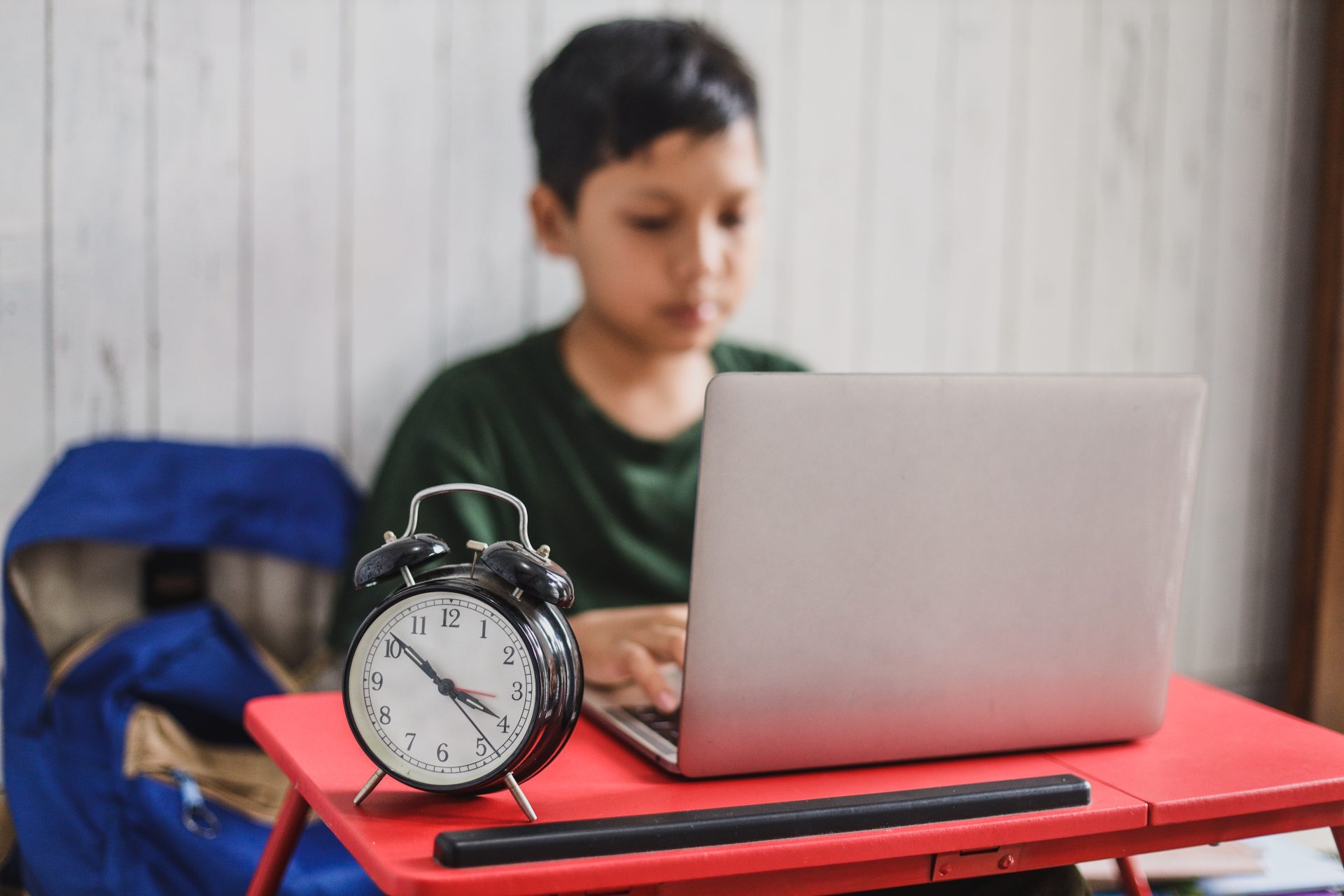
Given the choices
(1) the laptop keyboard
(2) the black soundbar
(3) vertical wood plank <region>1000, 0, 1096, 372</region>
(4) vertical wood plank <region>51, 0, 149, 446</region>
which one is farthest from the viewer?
(3) vertical wood plank <region>1000, 0, 1096, 372</region>

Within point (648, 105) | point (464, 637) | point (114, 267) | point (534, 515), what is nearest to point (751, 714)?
point (464, 637)

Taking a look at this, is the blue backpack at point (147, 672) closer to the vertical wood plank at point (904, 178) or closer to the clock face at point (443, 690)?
the clock face at point (443, 690)

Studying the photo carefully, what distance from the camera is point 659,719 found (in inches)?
37.7

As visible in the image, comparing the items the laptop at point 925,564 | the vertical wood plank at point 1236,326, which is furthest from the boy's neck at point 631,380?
the vertical wood plank at point 1236,326

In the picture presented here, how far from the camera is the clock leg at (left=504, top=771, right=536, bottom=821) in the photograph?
72 cm

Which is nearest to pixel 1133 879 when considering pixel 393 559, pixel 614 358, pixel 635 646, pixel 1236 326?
pixel 635 646

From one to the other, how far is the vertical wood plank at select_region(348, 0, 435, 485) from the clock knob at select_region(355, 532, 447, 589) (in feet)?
3.31

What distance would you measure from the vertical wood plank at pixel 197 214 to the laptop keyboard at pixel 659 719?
920 mm

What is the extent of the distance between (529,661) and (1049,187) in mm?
1726

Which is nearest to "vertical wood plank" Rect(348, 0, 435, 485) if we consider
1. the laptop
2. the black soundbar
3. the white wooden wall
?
the white wooden wall

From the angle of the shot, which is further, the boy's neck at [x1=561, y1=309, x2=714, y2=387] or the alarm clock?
the boy's neck at [x1=561, y1=309, x2=714, y2=387]

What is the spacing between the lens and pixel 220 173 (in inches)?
63.4

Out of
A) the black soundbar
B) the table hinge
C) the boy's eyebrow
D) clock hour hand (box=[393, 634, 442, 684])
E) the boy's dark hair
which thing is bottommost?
the table hinge

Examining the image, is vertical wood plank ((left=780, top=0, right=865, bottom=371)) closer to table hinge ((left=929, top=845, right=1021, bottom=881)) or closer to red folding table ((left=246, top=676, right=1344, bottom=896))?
red folding table ((left=246, top=676, right=1344, bottom=896))
